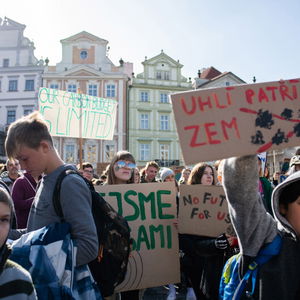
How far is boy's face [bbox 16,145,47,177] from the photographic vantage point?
65.1 inches

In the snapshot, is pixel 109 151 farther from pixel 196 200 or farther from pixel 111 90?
pixel 196 200

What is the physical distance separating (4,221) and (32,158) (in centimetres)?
35

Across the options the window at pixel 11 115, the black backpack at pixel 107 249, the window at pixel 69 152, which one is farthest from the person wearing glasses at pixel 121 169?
the window at pixel 11 115

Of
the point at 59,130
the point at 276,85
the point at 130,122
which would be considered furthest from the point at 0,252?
the point at 130,122

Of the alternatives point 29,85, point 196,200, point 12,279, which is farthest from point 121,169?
point 29,85

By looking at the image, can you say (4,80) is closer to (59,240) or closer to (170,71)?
(170,71)

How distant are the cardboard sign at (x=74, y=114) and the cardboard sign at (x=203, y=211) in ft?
7.25

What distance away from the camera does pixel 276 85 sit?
141 cm

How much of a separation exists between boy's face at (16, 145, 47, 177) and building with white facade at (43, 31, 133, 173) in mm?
26700

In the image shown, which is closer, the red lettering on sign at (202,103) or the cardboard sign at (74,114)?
the red lettering on sign at (202,103)

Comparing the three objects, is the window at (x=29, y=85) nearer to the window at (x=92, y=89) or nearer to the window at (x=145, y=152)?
the window at (x=92, y=89)

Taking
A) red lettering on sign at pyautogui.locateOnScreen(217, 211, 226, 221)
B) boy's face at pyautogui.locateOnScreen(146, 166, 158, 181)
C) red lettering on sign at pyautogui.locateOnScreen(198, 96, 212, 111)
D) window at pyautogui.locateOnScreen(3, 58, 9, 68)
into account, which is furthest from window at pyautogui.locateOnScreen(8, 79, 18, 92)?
red lettering on sign at pyautogui.locateOnScreen(198, 96, 212, 111)

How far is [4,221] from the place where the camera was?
4.76 ft

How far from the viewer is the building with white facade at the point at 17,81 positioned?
29188 millimetres
